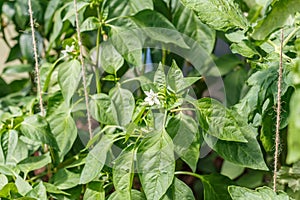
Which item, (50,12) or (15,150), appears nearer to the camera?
(15,150)

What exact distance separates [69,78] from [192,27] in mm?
268

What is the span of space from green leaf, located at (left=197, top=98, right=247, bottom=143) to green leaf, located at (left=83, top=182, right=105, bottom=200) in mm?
191

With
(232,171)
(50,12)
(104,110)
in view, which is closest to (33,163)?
(104,110)

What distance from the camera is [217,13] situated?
0.71 meters

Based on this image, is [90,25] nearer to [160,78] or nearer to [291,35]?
[160,78]

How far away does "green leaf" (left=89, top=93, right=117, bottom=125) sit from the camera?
0.84m

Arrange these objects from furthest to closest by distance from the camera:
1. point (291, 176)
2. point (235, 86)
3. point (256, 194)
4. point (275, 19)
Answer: point (235, 86) → point (291, 176) → point (256, 194) → point (275, 19)

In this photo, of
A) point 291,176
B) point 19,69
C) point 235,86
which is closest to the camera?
point 291,176

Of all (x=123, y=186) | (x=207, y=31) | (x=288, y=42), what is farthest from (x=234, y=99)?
(x=123, y=186)

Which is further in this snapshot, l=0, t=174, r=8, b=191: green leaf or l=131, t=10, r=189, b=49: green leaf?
l=131, t=10, r=189, b=49: green leaf

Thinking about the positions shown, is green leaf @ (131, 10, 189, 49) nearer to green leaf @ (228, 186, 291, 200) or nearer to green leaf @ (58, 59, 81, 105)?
green leaf @ (58, 59, 81, 105)

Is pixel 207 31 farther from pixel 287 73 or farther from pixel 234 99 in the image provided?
pixel 287 73

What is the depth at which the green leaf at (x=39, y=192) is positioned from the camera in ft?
2.58

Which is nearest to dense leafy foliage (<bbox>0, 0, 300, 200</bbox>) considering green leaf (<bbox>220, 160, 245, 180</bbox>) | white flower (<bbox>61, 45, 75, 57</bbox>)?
white flower (<bbox>61, 45, 75, 57</bbox>)
